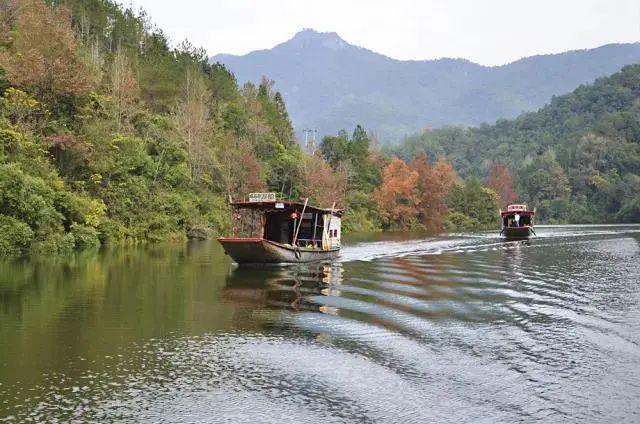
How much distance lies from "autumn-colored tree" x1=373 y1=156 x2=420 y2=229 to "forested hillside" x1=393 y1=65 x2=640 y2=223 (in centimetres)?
4094

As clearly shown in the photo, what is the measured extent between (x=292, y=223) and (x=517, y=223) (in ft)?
114

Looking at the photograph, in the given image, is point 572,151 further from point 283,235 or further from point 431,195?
point 283,235

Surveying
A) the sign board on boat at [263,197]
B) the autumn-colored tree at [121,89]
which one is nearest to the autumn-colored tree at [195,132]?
the autumn-colored tree at [121,89]

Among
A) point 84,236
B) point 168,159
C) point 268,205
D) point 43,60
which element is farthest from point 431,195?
point 43,60

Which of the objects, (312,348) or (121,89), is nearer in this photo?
(312,348)

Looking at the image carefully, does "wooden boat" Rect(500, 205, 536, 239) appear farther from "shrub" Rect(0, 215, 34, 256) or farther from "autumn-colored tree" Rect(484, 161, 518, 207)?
"autumn-colored tree" Rect(484, 161, 518, 207)

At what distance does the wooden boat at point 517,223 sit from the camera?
2228 inches

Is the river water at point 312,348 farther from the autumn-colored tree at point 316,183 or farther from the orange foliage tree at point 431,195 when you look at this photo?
the orange foliage tree at point 431,195

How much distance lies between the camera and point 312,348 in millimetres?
12453

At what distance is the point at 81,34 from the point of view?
60.1 metres

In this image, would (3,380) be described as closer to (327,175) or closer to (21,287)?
(21,287)

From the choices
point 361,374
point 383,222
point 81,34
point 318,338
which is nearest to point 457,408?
point 361,374

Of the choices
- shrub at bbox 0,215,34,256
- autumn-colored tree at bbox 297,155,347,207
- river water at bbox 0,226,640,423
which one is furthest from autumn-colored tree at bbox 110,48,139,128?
river water at bbox 0,226,640,423

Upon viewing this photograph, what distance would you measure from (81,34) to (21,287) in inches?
1890
